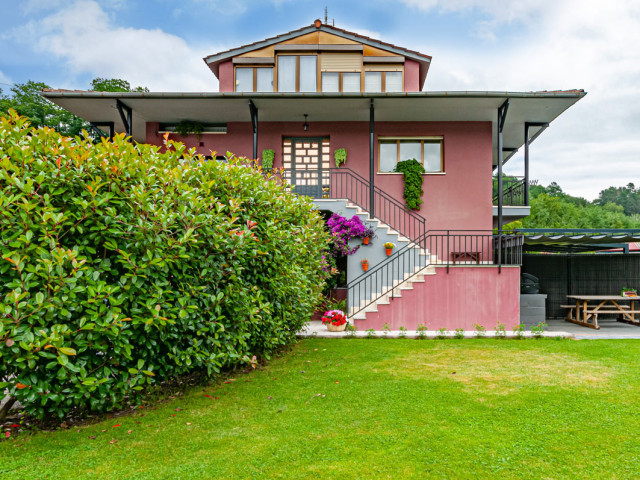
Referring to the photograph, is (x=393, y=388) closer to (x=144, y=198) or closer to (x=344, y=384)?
(x=344, y=384)

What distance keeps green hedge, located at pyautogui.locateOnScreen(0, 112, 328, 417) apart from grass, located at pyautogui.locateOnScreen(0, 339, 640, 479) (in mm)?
437

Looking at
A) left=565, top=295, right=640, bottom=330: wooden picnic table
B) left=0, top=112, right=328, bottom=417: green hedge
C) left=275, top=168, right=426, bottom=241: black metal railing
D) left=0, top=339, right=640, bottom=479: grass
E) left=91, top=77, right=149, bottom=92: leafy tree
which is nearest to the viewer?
left=0, top=339, right=640, bottom=479: grass

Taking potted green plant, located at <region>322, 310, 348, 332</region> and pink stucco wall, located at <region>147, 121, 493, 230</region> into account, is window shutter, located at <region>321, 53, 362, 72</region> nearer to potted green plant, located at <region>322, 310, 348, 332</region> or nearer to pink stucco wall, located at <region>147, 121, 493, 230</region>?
pink stucco wall, located at <region>147, 121, 493, 230</region>

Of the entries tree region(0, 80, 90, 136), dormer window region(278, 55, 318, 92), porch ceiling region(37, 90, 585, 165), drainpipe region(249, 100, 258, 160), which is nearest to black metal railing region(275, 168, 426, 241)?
drainpipe region(249, 100, 258, 160)

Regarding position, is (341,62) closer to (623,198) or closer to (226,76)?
(226,76)

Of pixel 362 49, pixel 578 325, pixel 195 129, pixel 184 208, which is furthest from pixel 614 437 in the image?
pixel 362 49

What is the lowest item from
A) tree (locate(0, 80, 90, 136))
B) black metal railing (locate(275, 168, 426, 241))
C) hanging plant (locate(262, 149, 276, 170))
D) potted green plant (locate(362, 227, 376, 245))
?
potted green plant (locate(362, 227, 376, 245))

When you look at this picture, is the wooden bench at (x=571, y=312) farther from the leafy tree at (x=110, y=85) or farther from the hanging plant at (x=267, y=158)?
the leafy tree at (x=110, y=85)

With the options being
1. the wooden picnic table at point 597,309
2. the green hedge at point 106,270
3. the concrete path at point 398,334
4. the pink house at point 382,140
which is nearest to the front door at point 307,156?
the pink house at point 382,140

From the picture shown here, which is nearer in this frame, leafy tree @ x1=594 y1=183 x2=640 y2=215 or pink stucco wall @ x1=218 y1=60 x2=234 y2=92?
pink stucco wall @ x1=218 y1=60 x2=234 y2=92

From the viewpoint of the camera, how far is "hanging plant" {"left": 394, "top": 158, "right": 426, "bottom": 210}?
11.6 meters

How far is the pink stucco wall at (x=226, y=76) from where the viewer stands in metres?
13.6

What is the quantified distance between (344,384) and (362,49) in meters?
11.7

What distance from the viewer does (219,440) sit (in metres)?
3.31
